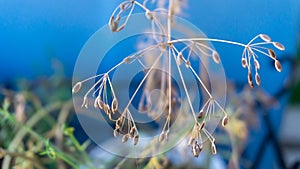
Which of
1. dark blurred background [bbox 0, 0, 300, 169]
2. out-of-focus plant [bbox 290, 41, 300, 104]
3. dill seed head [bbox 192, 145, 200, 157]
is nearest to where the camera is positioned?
dill seed head [bbox 192, 145, 200, 157]

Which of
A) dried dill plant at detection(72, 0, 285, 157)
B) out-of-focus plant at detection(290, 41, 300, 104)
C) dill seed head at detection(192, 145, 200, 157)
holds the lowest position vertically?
out-of-focus plant at detection(290, 41, 300, 104)

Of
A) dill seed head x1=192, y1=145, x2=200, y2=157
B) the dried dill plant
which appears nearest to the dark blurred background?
the dried dill plant

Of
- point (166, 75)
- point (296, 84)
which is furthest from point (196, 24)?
point (296, 84)

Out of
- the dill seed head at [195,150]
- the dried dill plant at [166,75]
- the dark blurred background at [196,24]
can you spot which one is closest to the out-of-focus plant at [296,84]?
the dark blurred background at [196,24]

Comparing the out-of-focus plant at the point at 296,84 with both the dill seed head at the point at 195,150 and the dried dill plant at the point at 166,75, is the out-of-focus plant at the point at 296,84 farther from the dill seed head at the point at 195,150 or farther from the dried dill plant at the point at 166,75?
the dill seed head at the point at 195,150

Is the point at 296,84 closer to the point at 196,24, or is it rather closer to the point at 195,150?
the point at 196,24

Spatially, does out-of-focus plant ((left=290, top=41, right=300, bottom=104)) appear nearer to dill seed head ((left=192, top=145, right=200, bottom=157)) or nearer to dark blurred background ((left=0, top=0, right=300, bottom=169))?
dark blurred background ((left=0, top=0, right=300, bottom=169))

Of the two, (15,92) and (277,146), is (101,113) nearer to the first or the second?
(15,92)

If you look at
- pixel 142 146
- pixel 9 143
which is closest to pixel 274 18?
pixel 142 146

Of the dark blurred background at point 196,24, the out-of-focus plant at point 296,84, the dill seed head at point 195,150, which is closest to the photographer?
the dill seed head at point 195,150
